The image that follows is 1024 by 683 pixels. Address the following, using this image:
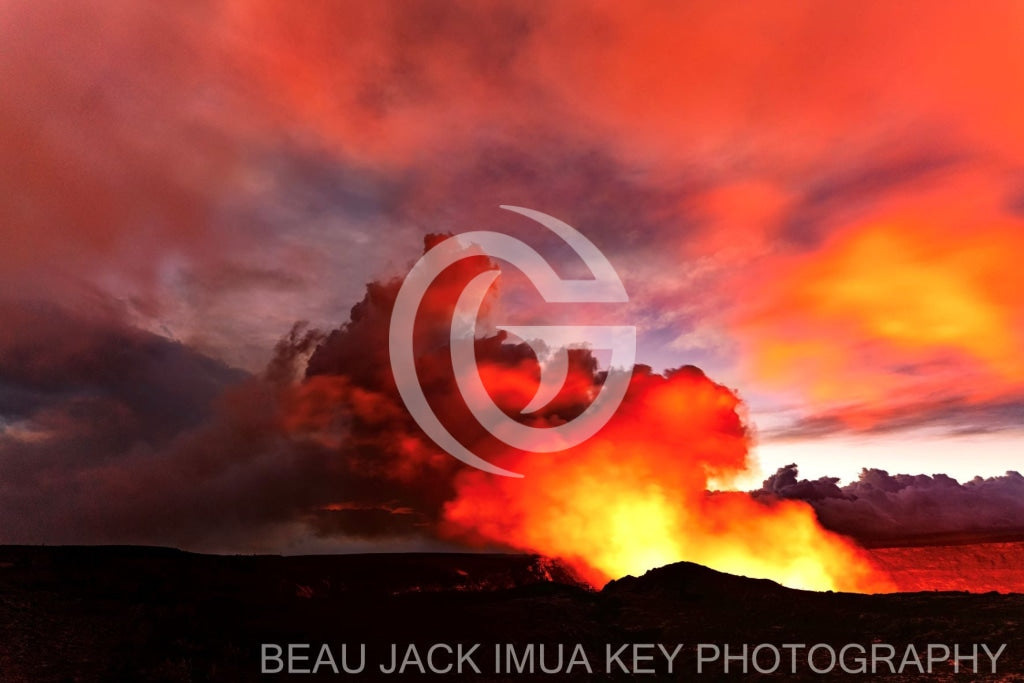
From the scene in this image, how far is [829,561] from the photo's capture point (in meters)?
94.2

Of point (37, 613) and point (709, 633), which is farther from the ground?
point (37, 613)

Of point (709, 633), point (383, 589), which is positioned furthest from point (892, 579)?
point (383, 589)

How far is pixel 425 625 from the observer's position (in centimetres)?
4288

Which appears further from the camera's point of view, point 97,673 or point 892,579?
point 892,579

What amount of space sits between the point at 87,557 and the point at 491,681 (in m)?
44.0

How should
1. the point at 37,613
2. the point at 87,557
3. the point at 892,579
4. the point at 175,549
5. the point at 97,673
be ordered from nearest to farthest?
the point at 97,673, the point at 37,613, the point at 87,557, the point at 175,549, the point at 892,579

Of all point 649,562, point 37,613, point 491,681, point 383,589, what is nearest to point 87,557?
point 37,613

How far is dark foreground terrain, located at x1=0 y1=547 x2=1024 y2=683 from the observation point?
3431 cm

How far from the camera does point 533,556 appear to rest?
91.2m

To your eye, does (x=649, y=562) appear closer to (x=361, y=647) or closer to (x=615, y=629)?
(x=615, y=629)

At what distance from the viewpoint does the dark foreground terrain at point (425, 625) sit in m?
34.3

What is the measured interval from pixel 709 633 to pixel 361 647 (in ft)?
79.2

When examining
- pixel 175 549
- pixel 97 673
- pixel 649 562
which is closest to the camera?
pixel 97 673

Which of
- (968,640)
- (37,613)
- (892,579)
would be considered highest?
(37,613)
